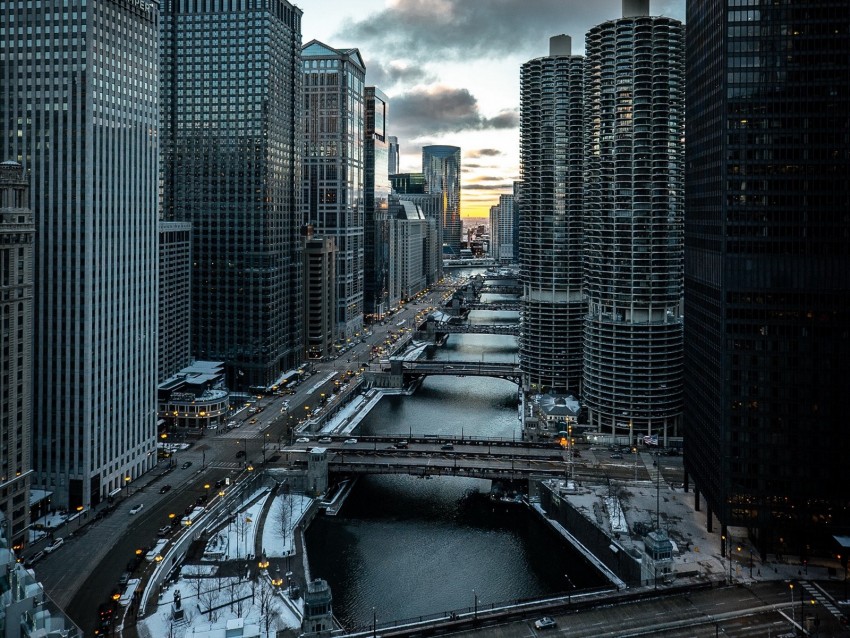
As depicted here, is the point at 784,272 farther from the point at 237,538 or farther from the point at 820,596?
the point at 237,538

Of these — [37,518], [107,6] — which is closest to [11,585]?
[37,518]

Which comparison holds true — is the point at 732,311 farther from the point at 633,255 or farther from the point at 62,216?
the point at 62,216

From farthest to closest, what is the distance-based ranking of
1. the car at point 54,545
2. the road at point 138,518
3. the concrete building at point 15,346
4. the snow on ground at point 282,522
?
the snow on ground at point 282,522 < the car at point 54,545 < the concrete building at point 15,346 < the road at point 138,518

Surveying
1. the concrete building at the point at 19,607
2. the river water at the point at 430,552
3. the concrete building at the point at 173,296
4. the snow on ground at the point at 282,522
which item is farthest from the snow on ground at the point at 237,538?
the concrete building at the point at 173,296

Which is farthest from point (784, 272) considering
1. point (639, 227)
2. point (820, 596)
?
point (639, 227)

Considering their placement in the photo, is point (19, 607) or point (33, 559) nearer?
point (19, 607)

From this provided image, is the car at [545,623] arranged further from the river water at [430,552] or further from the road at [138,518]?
the road at [138,518]
